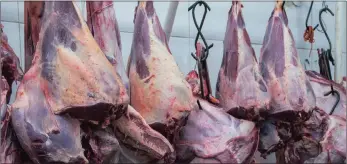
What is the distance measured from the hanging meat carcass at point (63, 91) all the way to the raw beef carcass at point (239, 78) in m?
0.63

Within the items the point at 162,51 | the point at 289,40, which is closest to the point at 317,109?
the point at 289,40

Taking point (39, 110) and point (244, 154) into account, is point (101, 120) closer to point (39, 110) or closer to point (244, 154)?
point (39, 110)

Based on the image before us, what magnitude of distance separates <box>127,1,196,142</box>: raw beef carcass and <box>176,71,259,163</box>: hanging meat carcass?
5.8 inches

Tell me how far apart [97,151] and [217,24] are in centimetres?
137

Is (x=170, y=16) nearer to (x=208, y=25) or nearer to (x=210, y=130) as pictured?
(x=210, y=130)

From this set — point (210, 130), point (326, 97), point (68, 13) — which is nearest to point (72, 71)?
point (68, 13)

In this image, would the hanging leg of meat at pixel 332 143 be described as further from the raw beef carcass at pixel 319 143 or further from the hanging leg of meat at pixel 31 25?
the hanging leg of meat at pixel 31 25

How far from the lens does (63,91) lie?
1.87 meters

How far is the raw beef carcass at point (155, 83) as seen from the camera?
218cm

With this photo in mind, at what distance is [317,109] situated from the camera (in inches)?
117

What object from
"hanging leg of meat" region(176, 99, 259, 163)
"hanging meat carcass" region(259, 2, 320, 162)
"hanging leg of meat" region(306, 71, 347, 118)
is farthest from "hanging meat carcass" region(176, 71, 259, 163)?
"hanging leg of meat" region(306, 71, 347, 118)

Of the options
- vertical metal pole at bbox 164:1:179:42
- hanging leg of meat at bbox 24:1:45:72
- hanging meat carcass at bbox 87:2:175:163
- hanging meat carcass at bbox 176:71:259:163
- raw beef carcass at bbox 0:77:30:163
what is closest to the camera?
raw beef carcass at bbox 0:77:30:163

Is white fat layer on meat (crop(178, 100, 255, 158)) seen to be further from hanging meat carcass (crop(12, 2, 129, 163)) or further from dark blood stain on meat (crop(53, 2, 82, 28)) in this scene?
dark blood stain on meat (crop(53, 2, 82, 28))

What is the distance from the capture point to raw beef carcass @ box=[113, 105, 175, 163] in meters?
2.05
